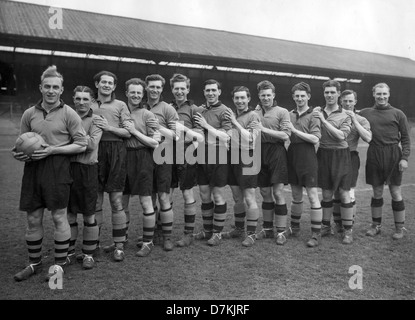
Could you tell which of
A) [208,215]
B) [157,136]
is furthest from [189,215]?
[157,136]

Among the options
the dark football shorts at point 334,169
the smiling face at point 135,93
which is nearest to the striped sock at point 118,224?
the smiling face at point 135,93

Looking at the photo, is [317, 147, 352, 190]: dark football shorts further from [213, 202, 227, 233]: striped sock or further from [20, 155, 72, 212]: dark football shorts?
[20, 155, 72, 212]: dark football shorts

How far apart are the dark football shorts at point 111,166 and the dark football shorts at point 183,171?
0.71 meters

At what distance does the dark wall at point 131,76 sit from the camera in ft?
50.0

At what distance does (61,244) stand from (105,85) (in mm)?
1642

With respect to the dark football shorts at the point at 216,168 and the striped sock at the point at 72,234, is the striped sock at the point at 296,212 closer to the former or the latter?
the dark football shorts at the point at 216,168

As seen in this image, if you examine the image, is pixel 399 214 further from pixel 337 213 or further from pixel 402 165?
pixel 337 213

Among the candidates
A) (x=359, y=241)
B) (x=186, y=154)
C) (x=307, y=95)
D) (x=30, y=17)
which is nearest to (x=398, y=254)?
(x=359, y=241)

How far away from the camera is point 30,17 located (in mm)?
15250

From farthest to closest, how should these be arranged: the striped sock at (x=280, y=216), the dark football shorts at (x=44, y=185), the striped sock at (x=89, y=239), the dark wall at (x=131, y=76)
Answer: the dark wall at (x=131, y=76) → the striped sock at (x=280, y=216) → the striped sock at (x=89, y=239) → the dark football shorts at (x=44, y=185)

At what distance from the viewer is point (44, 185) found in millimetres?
3414

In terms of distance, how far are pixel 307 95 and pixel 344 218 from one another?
5.27ft

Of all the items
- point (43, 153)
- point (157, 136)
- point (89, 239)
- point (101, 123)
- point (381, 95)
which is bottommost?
point (89, 239)

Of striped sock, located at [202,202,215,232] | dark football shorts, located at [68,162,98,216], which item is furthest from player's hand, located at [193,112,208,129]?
dark football shorts, located at [68,162,98,216]
